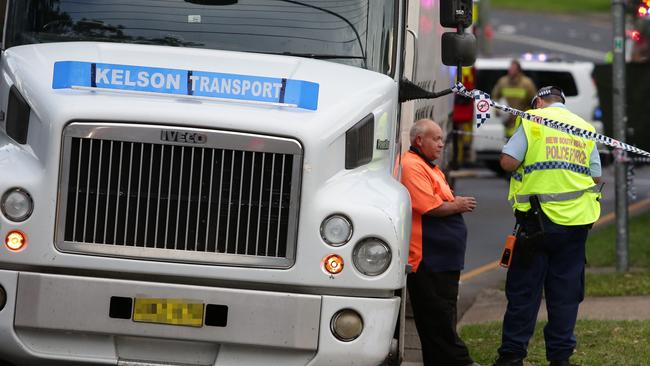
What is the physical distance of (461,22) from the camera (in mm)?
8922

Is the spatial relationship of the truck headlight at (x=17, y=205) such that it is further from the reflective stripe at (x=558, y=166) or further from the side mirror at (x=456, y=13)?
the reflective stripe at (x=558, y=166)

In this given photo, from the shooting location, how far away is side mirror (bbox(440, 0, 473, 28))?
888cm

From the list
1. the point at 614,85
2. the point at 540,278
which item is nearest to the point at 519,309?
the point at 540,278

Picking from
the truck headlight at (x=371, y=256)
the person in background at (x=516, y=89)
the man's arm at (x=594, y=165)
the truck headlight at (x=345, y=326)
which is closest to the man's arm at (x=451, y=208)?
the man's arm at (x=594, y=165)

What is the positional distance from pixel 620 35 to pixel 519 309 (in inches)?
208

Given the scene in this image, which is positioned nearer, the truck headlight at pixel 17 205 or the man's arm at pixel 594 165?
the truck headlight at pixel 17 205

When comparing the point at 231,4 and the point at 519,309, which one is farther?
the point at 519,309

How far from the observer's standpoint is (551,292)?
985 centimetres

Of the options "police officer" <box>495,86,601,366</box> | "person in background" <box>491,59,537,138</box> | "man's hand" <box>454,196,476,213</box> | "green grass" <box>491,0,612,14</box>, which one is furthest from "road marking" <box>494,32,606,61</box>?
"man's hand" <box>454,196,476,213</box>

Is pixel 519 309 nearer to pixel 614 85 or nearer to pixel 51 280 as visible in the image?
pixel 51 280

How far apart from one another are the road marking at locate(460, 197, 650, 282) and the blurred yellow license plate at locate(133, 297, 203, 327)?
7.71 meters

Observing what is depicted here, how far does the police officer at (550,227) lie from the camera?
968 centimetres

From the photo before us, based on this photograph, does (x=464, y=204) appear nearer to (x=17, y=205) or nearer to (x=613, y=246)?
(x=17, y=205)

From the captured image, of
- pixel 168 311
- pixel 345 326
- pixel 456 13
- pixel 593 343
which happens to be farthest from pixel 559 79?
pixel 168 311
